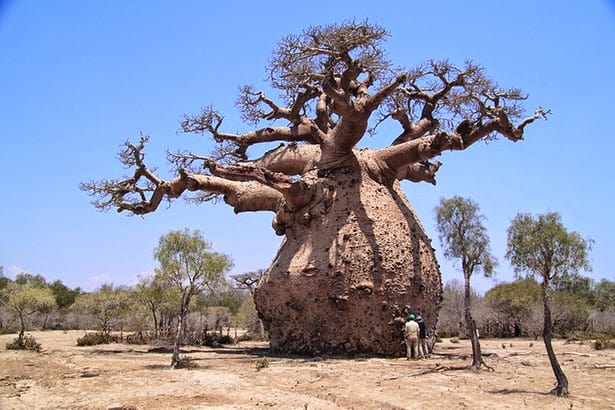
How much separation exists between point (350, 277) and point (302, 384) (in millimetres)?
2980

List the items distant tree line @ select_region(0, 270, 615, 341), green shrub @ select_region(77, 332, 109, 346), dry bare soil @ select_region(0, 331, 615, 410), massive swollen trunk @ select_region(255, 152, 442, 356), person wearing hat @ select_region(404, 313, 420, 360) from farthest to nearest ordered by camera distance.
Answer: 1. distant tree line @ select_region(0, 270, 615, 341)
2. green shrub @ select_region(77, 332, 109, 346)
3. massive swollen trunk @ select_region(255, 152, 442, 356)
4. person wearing hat @ select_region(404, 313, 420, 360)
5. dry bare soil @ select_region(0, 331, 615, 410)

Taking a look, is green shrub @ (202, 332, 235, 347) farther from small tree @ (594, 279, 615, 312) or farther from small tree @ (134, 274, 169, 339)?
small tree @ (594, 279, 615, 312)

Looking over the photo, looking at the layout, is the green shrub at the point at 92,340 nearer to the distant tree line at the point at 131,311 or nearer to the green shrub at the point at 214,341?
the distant tree line at the point at 131,311

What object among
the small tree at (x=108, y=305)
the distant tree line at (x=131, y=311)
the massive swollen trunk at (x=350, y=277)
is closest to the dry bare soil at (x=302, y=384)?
the massive swollen trunk at (x=350, y=277)

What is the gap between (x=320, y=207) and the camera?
32.1 feet

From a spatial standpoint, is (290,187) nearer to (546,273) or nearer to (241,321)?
(546,273)

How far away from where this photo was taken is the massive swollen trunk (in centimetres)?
873

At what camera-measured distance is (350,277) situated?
345 inches

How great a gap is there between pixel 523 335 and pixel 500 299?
308 centimetres

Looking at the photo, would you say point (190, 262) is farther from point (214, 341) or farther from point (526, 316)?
point (526, 316)

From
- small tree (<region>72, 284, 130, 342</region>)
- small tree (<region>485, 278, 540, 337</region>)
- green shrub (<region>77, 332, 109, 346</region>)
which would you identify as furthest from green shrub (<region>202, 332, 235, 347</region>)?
small tree (<region>485, 278, 540, 337</region>)

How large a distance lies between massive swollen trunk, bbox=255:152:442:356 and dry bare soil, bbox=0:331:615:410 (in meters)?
0.57

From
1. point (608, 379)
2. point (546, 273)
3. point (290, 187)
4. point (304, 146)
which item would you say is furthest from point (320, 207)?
point (608, 379)

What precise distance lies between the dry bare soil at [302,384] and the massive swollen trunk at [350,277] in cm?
57
